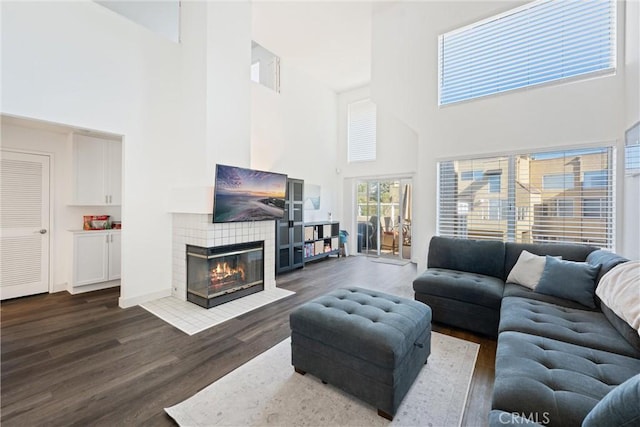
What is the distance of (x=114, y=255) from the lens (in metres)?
4.15

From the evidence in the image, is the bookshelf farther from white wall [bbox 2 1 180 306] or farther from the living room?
white wall [bbox 2 1 180 306]

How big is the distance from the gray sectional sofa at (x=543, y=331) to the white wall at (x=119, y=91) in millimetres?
3611

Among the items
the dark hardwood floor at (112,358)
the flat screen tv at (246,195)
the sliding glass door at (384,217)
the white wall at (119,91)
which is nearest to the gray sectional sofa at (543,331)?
the dark hardwood floor at (112,358)

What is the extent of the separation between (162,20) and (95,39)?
3.71 ft

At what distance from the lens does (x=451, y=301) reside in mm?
2879

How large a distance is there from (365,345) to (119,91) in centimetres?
404

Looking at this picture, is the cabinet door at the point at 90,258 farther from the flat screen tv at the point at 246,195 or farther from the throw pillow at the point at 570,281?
the throw pillow at the point at 570,281

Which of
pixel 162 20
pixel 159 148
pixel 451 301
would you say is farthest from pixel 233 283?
pixel 162 20

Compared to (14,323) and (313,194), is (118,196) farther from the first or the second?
(313,194)

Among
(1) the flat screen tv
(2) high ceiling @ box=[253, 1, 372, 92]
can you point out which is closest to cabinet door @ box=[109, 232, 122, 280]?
(1) the flat screen tv

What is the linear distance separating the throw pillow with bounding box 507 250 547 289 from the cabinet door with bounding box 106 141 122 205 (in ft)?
18.2

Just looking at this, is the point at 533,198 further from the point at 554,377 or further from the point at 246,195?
the point at 246,195

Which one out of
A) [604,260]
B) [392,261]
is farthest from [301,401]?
[392,261]

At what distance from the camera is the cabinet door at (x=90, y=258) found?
3811 mm
